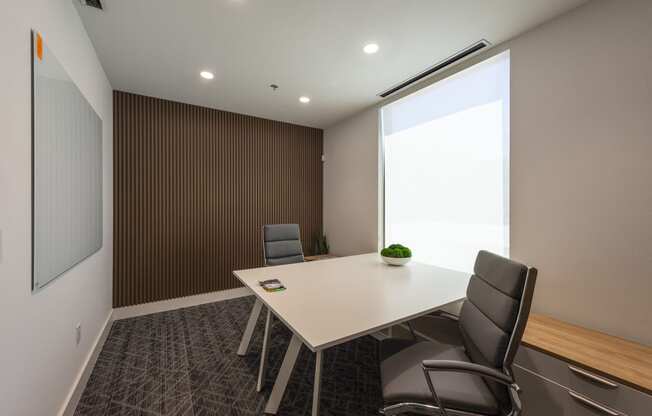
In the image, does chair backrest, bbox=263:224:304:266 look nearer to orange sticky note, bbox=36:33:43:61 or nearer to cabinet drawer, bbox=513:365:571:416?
orange sticky note, bbox=36:33:43:61

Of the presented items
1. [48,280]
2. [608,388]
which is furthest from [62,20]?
[608,388]

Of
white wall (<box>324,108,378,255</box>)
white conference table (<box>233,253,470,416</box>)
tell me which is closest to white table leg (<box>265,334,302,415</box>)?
white conference table (<box>233,253,470,416</box>)

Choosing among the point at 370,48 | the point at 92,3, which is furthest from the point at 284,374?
the point at 92,3

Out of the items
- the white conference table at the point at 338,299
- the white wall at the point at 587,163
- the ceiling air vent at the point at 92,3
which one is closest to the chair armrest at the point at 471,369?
the white conference table at the point at 338,299

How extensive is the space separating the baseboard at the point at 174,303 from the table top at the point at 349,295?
112 centimetres

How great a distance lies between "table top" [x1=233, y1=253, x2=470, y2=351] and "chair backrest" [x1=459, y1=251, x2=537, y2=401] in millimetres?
244

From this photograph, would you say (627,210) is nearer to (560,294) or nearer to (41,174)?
(560,294)

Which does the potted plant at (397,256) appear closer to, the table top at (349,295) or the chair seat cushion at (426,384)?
the table top at (349,295)

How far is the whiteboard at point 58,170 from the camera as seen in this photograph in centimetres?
130

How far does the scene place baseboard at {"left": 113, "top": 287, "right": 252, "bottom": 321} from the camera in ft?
10.2

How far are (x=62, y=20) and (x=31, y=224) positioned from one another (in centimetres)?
139

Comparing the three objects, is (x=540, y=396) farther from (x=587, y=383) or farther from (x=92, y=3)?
(x=92, y=3)

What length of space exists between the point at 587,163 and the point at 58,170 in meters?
3.48

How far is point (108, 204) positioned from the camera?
2900 millimetres
